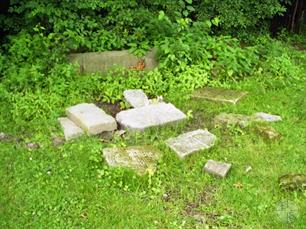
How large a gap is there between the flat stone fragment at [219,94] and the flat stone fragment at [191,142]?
1066 millimetres

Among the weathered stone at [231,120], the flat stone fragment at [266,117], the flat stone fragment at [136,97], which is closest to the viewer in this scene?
the weathered stone at [231,120]

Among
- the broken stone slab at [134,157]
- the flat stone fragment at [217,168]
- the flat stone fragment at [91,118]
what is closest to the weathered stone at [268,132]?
the flat stone fragment at [217,168]

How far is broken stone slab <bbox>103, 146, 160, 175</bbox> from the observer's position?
456 cm

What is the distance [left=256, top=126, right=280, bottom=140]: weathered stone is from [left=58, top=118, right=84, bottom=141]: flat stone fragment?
2.01 m

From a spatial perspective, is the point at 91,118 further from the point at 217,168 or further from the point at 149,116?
the point at 217,168

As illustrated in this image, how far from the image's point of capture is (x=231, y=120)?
568 cm

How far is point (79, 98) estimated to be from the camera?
6172 millimetres

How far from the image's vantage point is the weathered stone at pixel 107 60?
22.5 feet

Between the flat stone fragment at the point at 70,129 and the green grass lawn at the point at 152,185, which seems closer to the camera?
the green grass lawn at the point at 152,185

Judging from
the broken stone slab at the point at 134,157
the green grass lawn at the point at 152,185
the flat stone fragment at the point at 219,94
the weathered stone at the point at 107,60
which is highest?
the weathered stone at the point at 107,60

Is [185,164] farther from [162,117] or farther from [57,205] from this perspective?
[57,205]

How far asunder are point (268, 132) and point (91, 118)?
6.59 feet

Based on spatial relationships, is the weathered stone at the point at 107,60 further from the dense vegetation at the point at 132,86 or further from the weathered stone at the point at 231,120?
the weathered stone at the point at 231,120

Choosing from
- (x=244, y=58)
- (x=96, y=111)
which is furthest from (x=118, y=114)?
(x=244, y=58)
